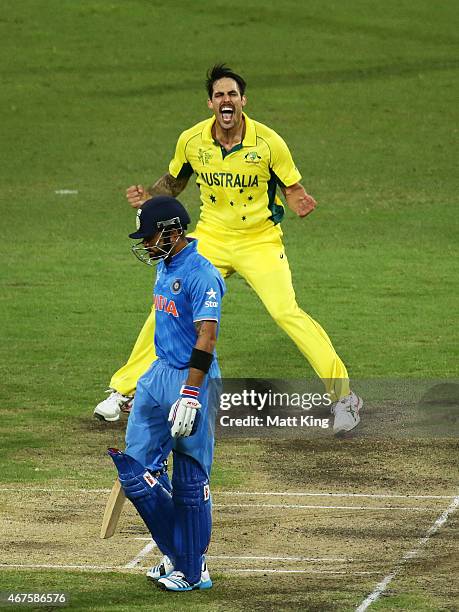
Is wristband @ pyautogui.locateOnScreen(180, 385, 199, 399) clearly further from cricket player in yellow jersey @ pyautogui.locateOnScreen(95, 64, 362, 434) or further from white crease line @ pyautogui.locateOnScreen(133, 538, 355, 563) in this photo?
cricket player in yellow jersey @ pyautogui.locateOnScreen(95, 64, 362, 434)

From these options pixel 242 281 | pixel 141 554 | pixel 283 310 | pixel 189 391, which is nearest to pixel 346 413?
pixel 283 310

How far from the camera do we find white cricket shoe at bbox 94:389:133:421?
11641 millimetres

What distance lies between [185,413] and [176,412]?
2.6 inches

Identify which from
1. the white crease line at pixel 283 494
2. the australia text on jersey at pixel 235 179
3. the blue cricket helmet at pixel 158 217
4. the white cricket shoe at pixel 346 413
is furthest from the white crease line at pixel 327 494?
the australia text on jersey at pixel 235 179

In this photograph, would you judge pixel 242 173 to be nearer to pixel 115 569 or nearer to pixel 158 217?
pixel 158 217

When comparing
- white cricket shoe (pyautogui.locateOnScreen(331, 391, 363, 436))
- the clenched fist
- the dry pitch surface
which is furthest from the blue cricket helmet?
white cricket shoe (pyautogui.locateOnScreen(331, 391, 363, 436))

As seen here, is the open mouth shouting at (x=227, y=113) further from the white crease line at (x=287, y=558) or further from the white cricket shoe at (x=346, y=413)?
the white crease line at (x=287, y=558)

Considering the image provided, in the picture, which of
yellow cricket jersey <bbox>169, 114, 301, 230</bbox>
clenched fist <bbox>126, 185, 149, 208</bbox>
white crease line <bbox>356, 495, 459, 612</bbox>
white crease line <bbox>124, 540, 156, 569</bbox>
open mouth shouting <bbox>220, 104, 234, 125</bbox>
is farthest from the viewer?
yellow cricket jersey <bbox>169, 114, 301, 230</bbox>

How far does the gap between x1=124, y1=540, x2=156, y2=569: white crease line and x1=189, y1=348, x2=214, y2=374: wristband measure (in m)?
1.24

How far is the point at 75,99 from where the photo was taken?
30.1 meters

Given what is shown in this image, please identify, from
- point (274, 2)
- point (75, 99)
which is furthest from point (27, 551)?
point (274, 2)

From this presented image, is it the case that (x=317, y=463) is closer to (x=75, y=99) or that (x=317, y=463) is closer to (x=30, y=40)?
(x=75, y=99)

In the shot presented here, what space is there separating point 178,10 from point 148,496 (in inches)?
1088

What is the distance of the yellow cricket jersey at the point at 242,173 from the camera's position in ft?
38.9
